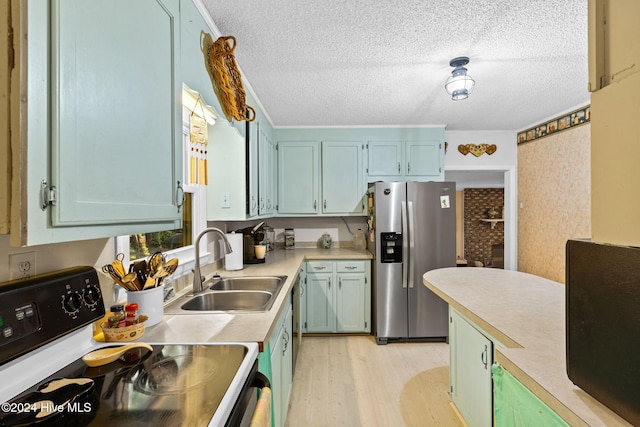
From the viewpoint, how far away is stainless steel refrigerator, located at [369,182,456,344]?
10.4 feet

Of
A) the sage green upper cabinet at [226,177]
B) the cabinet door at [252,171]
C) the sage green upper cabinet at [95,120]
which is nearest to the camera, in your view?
the sage green upper cabinet at [95,120]

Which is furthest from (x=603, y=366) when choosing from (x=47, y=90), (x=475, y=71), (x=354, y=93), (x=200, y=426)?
(x=354, y=93)

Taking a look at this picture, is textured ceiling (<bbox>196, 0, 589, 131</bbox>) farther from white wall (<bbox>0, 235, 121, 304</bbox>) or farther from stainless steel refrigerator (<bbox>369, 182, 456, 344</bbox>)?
white wall (<bbox>0, 235, 121, 304</bbox>)

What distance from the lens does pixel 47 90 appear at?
0.62m

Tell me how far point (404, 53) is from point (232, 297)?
1889mm

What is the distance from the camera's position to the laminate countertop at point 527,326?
737 mm

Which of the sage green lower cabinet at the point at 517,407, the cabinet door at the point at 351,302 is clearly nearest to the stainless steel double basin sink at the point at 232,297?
the sage green lower cabinet at the point at 517,407

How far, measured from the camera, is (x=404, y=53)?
6.56ft

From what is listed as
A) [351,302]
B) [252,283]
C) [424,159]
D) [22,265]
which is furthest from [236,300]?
[424,159]

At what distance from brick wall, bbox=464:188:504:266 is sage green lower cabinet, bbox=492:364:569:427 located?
A: 7.70 meters

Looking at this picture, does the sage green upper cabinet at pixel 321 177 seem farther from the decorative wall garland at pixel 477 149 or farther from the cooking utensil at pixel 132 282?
the cooking utensil at pixel 132 282

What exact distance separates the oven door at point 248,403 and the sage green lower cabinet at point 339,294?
2.34m

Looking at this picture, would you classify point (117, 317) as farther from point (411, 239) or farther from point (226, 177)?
point (411, 239)

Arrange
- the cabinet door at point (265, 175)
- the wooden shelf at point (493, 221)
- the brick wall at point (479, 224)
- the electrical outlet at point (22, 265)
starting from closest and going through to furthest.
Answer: the electrical outlet at point (22, 265) → the cabinet door at point (265, 175) → the wooden shelf at point (493, 221) → the brick wall at point (479, 224)
